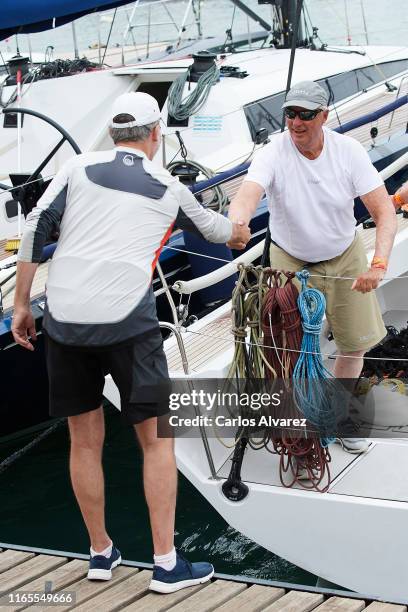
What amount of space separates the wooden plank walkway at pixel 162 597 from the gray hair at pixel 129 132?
147 cm

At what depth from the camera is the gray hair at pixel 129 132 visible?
307 cm

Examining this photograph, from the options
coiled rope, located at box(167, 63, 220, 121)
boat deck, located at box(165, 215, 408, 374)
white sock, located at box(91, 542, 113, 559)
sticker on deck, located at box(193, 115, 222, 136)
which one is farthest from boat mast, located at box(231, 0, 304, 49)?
white sock, located at box(91, 542, 113, 559)

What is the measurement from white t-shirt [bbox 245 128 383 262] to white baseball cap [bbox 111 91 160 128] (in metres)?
0.71

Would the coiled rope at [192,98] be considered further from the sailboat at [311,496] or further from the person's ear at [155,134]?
the person's ear at [155,134]

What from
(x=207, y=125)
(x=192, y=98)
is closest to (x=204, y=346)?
(x=207, y=125)

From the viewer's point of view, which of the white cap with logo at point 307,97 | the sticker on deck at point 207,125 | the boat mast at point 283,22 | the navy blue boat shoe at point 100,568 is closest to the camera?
the navy blue boat shoe at point 100,568

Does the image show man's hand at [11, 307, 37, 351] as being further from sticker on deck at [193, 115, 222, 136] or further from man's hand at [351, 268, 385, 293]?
sticker on deck at [193, 115, 222, 136]

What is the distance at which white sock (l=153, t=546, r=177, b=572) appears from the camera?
3.23 m

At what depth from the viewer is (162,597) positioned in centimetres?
327

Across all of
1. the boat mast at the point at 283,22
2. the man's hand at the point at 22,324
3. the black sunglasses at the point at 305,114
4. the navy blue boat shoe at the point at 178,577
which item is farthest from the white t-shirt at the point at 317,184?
the boat mast at the point at 283,22

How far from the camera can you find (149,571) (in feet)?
11.2

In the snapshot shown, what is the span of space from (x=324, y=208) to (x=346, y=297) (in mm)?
366

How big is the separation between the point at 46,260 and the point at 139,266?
2.89 m

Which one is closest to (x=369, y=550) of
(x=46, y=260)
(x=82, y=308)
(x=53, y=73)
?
(x=82, y=308)
